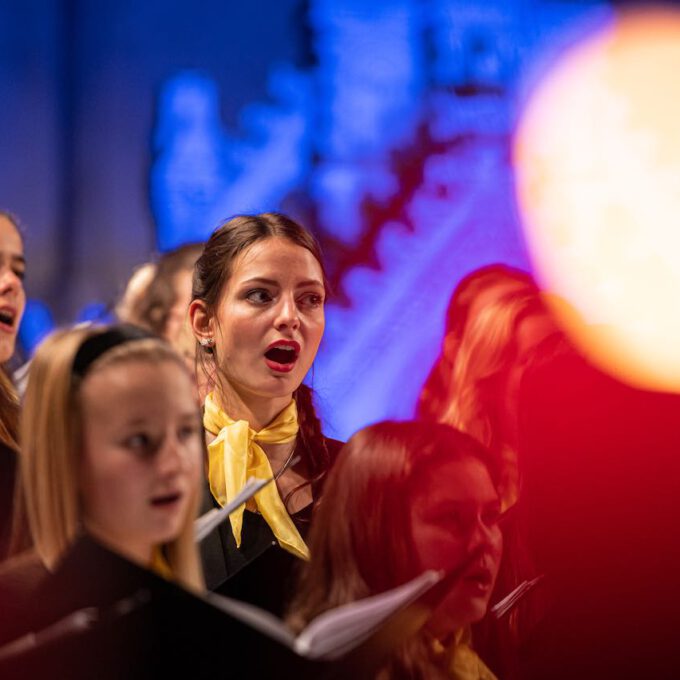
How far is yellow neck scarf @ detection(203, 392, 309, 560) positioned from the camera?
191cm

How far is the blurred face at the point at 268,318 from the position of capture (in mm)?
1973

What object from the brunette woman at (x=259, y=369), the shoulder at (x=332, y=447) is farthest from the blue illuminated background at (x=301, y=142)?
the brunette woman at (x=259, y=369)

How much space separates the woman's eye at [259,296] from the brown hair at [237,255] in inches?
2.2

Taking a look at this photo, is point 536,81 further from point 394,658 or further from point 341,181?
point 394,658

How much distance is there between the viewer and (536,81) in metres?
3.26

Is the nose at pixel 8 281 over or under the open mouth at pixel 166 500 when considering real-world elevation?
over

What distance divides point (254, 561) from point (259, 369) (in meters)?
0.44

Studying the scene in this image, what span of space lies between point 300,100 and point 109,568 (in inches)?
88.4

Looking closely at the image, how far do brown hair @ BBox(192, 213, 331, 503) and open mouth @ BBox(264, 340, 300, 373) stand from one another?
0.38 feet

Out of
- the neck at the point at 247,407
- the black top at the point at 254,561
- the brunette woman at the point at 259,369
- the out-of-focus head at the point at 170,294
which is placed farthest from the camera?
the out-of-focus head at the point at 170,294

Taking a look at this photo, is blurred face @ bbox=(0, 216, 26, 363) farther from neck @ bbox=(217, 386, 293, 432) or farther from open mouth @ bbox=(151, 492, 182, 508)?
open mouth @ bbox=(151, 492, 182, 508)

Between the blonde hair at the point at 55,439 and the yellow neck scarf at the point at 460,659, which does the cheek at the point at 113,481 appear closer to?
the blonde hair at the point at 55,439

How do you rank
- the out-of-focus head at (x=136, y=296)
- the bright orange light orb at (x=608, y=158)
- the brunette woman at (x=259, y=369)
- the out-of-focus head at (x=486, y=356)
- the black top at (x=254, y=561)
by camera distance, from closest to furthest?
1. the black top at (x=254, y=561)
2. the brunette woman at (x=259, y=369)
3. the out-of-focus head at (x=486, y=356)
4. the out-of-focus head at (x=136, y=296)
5. the bright orange light orb at (x=608, y=158)

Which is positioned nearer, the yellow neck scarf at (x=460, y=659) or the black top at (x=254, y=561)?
the black top at (x=254, y=561)
